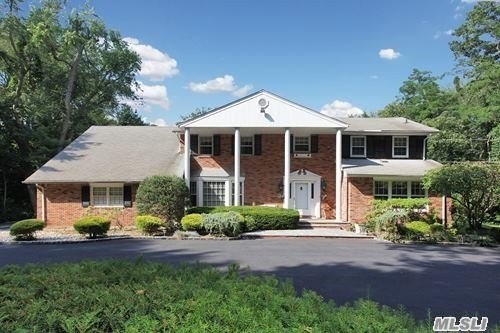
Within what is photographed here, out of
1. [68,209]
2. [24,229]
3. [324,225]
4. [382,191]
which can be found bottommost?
[324,225]

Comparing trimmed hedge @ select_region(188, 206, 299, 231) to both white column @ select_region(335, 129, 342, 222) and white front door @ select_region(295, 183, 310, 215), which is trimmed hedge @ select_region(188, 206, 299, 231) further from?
white column @ select_region(335, 129, 342, 222)

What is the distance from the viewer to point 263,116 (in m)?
20.9

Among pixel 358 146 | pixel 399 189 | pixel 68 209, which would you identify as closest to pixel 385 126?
pixel 358 146

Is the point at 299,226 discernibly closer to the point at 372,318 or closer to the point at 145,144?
the point at 145,144

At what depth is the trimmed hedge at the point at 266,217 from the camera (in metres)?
19.0

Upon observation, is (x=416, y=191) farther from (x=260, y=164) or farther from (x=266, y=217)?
(x=260, y=164)

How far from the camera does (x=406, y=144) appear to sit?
75.2 feet

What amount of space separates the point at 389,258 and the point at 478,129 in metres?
23.9

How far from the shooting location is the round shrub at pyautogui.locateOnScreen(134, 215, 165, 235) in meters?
17.5

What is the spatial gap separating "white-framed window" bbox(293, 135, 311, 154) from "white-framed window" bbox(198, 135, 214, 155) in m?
4.97

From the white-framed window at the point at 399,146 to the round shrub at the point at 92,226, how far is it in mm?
16398

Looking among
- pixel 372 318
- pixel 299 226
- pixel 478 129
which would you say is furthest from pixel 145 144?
pixel 478 129

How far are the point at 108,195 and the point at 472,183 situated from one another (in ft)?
57.7

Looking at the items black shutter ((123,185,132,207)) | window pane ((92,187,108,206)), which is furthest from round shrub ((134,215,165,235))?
window pane ((92,187,108,206))
